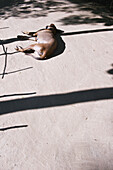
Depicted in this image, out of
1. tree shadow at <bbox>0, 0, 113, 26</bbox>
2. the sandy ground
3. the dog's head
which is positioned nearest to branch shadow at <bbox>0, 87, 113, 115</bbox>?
the sandy ground

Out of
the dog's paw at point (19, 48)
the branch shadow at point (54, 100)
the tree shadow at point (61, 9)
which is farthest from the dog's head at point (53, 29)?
the branch shadow at point (54, 100)

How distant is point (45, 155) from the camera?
2719 millimetres

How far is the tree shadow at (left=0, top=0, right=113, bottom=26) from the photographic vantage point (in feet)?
22.2

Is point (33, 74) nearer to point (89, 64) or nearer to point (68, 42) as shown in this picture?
point (89, 64)

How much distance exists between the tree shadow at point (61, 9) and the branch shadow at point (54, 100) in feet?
11.7

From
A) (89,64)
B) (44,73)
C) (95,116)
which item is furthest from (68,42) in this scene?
(95,116)

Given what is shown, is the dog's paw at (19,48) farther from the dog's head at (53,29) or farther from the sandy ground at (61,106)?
the dog's head at (53,29)

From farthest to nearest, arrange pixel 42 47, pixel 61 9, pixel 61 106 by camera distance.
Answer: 1. pixel 61 9
2. pixel 42 47
3. pixel 61 106

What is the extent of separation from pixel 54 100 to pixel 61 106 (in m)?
Answer: 0.20

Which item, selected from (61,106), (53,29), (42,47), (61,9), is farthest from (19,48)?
(61,9)

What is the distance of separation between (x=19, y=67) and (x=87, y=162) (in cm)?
272

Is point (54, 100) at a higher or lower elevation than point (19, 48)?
lower

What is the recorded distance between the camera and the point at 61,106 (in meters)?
3.44

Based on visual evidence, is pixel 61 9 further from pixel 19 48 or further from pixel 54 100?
pixel 54 100
